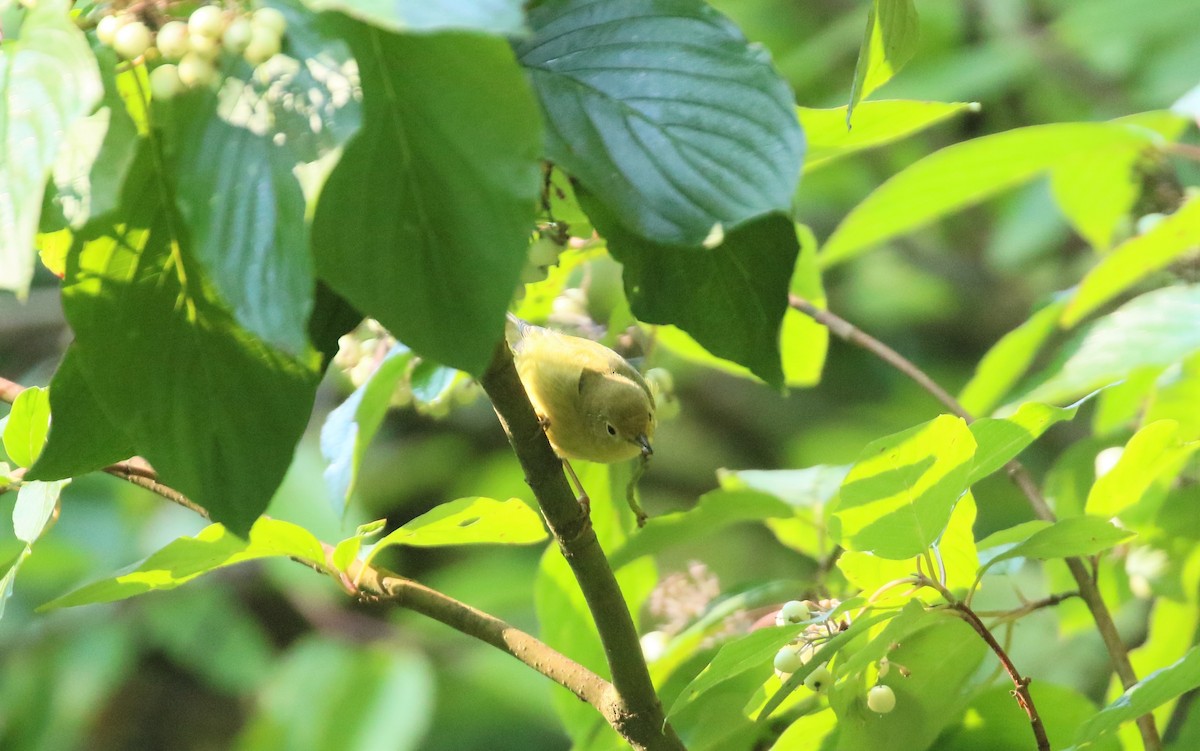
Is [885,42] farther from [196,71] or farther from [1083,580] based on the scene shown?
[1083,580]

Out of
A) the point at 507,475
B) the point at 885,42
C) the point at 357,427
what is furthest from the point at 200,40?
the point at 507,475

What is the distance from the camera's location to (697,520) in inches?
37.6

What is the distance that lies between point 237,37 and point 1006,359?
93 centimetres

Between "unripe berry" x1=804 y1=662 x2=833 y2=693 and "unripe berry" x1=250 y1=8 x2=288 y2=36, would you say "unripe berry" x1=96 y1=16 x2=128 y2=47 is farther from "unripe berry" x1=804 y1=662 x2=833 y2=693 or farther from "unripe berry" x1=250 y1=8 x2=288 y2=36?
"unripe berry" x1=804 y1=662 x2=833 y2=693

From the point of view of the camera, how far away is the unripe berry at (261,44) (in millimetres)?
465

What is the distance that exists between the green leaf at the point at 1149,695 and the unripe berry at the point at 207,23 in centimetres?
57

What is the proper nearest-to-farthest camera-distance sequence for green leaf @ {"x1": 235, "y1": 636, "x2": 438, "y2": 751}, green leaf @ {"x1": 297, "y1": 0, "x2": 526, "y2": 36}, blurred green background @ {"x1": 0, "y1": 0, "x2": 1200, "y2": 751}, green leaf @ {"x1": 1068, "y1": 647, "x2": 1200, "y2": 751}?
1. green leaf @ {"x1": 297, "y1": 0, "x2": 526, "y2": 36}
2. green leaf @ {"x1": 1068, "y1": 647, "x2": 1200, "y2": 751}
3. green leaf @ {"x1": 235, "y1": 636, "x2": 438, "y2": 751}
4. blurred green background @ {"x1": 0, "y1": 0, "x2": 1200, "y2": 751}

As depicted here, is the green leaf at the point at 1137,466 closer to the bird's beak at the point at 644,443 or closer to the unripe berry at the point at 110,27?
the bird's beak at the point at 644,443

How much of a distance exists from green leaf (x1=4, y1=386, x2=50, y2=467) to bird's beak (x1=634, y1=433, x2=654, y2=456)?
1.68 feet

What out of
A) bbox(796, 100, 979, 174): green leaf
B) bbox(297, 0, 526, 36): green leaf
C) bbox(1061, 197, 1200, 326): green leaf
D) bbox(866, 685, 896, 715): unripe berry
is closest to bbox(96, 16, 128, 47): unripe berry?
bbox(297, 0, 526, 36): green leaf

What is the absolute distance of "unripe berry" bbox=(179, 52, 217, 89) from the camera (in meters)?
0.47

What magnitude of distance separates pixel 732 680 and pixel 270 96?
0.57 metres

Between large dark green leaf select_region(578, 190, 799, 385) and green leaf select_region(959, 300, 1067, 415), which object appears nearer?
large dark green leaf select_region(578, 190, 799, 385)

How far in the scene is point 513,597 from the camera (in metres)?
2.49
